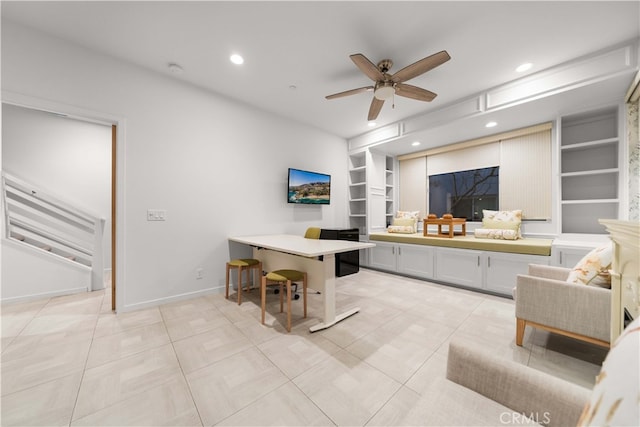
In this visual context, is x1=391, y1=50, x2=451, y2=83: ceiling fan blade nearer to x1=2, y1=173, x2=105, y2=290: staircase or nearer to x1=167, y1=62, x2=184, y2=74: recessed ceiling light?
x1=167, y1=62, x2=184, y2=74: recessed ceiling light

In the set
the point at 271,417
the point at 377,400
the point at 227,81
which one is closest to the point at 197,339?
the point at 271,417

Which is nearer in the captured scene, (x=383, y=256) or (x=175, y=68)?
(x=175, y=68)

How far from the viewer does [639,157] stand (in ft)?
8.08

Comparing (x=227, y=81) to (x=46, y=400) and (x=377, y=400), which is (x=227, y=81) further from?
(x=377, y=400)

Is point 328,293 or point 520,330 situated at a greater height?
point 328,293

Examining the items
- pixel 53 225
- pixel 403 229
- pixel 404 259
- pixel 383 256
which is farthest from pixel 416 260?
pixel 53 225

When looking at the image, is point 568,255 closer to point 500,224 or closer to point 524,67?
point 500,224

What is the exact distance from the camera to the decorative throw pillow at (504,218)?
344 centimetres

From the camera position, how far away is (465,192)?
4270 millimetres

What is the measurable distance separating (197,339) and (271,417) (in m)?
1.13

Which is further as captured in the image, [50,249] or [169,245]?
[50,249]

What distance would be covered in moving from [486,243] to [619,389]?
345 cm

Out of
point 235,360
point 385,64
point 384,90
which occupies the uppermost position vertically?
point 385,64
